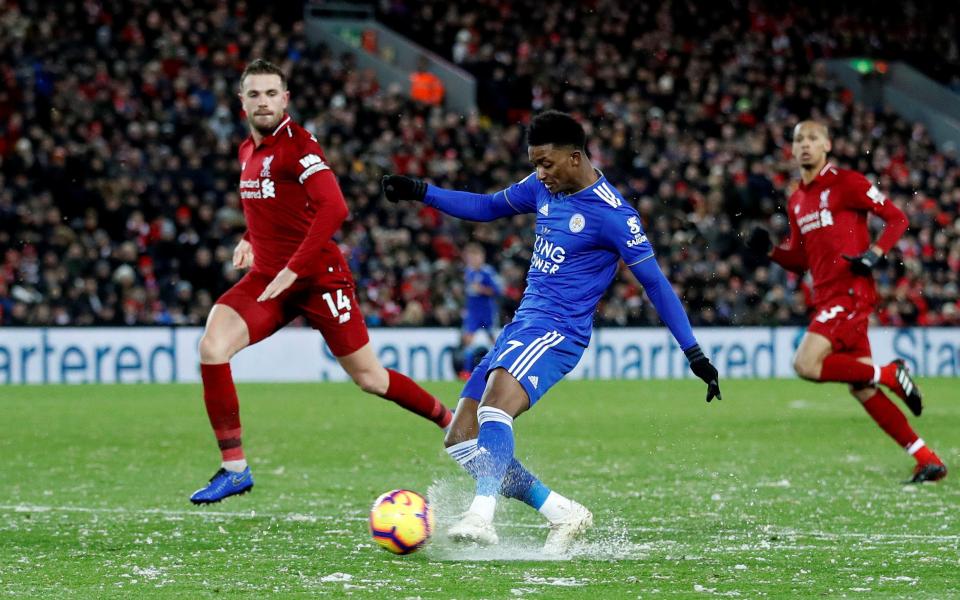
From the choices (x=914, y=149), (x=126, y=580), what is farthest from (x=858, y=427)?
(x=914, y=149)

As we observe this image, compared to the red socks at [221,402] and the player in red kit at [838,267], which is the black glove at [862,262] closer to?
the player in red kit at [838,267]

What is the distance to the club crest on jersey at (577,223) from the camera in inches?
264

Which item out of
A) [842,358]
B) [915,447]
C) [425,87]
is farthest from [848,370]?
[425,87]

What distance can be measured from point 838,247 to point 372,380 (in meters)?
3.85

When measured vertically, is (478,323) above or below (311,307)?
below

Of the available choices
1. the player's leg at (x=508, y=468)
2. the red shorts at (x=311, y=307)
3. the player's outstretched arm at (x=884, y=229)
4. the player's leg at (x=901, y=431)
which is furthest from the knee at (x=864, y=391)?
the player's leg at (x=508, y=468)

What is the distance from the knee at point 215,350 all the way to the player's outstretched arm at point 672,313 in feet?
7.77

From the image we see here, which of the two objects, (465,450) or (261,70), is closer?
(465,450)

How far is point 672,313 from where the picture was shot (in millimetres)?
6691

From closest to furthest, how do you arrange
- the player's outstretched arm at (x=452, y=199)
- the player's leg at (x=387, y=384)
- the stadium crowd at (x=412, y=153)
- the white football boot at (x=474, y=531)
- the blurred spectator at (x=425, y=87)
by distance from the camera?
the white football boot at (x=474, y=531) < the player's outstretched arm at (x=452, y=199) < the player's leg at (x=387, y=384) < the stadium crowd at (x=412, y=153) < the blurred spectator at (x=425, y=87)

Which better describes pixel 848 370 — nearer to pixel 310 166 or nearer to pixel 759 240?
pixel 759 240

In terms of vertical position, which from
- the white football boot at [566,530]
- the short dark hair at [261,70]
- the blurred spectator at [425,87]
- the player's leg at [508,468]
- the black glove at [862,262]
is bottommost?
the white football boot at [566,530]

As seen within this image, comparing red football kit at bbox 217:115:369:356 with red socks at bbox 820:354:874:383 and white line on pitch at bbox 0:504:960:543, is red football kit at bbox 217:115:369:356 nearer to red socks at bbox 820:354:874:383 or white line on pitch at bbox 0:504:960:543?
white line on pitch at bbox 0:504:960:543

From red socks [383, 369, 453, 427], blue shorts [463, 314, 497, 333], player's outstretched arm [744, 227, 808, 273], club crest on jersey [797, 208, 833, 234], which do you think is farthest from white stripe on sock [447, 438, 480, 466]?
blue shorts [463, 314, 497, 333]
